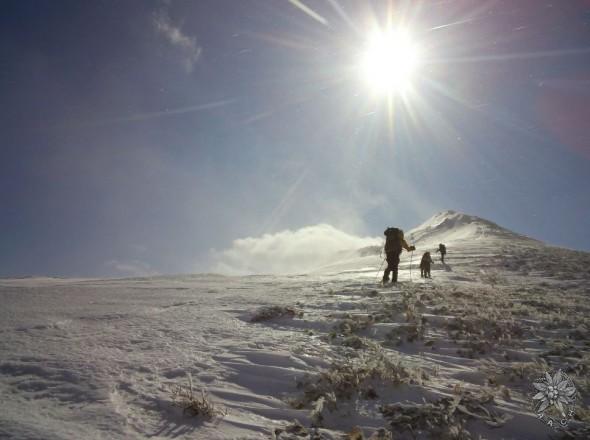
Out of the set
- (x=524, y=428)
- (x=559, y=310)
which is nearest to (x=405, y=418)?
(x=524, y=428)

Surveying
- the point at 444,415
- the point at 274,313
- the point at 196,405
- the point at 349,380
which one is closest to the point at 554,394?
the point at 444,415

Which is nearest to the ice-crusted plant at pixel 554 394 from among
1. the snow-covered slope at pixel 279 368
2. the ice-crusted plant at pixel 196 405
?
the snow-covered slope at pixel 279 368

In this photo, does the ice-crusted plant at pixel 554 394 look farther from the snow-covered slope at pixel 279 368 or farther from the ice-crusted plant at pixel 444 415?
Answer: the ice-crusted plant at pixel 444 415

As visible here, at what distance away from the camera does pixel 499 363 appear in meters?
4.99

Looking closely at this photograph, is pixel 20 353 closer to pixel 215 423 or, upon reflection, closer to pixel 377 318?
pixel 215 423

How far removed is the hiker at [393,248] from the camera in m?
14.3

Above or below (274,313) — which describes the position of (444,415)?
below

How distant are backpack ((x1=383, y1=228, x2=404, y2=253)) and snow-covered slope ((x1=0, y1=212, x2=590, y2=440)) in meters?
6.49

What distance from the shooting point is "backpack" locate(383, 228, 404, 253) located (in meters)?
14.5

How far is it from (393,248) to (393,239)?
47cm

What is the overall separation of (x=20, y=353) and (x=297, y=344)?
369 centimetres

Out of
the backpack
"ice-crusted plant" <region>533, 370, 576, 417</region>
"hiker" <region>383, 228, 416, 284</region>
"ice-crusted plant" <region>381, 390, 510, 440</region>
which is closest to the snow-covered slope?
"ice-crusted plant" <region>381, 390, 510, 440</region>

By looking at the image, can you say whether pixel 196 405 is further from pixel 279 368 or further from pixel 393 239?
pixel 393 239

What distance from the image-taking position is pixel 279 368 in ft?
14.1
